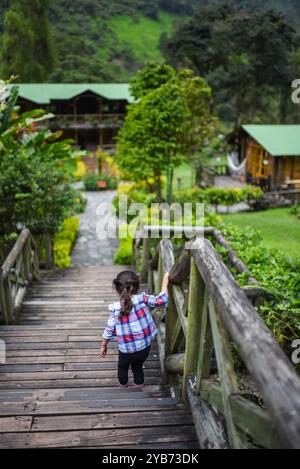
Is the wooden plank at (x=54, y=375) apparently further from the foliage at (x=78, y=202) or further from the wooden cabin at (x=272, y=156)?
the wooden cabin at (x=272, y=156)

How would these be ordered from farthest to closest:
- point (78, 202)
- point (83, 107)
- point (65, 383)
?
point (83, 107) → point (78, 202) → point (65, 383)

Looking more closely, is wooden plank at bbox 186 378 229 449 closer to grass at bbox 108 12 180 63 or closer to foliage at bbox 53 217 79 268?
foliage at bbox 53 217 79 268

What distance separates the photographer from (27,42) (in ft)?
103

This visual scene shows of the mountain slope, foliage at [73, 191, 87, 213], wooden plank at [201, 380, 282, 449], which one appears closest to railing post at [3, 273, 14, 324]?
wooden plank at [201, 380, 282, 449]

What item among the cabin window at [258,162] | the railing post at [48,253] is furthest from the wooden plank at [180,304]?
the cabin window at [258,162]

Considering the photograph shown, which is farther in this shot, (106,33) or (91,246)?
(106,33)

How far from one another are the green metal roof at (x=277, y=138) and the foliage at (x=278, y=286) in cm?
1050

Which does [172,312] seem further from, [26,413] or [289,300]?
[26,413]

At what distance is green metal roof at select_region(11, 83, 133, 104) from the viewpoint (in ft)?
99.3

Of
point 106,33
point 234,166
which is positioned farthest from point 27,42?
point 106,33

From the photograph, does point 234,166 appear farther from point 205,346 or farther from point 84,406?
point 205,346

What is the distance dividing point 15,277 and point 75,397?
3206mm

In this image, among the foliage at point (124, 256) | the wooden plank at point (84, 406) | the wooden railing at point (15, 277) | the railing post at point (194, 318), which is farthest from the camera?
the foliage at point (124, 256)

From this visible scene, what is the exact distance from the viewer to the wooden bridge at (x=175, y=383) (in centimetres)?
154
